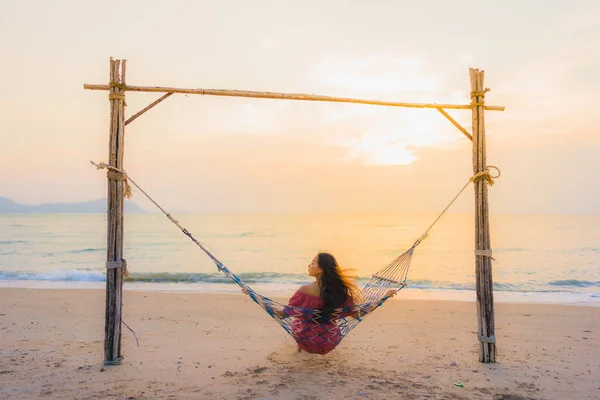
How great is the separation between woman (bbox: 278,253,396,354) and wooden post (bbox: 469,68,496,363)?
731mm

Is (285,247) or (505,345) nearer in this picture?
(505,345)

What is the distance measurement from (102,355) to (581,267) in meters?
13.9

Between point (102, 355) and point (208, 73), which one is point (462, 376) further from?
point (208, 73)

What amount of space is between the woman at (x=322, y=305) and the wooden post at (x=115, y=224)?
1196 mm

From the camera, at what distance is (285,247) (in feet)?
68.8

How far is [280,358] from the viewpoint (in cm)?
351

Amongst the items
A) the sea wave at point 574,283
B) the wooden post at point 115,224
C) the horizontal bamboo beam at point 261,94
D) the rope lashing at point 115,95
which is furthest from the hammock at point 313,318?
the sea wave at point 574,283

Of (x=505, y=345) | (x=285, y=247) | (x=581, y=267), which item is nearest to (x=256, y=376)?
(x=505, y=345)

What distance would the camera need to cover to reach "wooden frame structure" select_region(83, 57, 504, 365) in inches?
126

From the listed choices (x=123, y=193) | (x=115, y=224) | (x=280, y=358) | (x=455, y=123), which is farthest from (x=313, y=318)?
(x=455, y=123)

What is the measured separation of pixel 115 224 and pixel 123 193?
9.8 inches

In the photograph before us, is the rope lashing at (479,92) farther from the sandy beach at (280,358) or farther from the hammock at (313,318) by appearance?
the sandy beach at (280,358)

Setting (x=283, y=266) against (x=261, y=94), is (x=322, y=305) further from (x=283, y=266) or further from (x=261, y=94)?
(x=283, y=266)

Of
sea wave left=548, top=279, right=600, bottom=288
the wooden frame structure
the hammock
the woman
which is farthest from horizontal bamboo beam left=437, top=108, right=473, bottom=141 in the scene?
sea wave left=548, top=279, right=600, bottom=288
